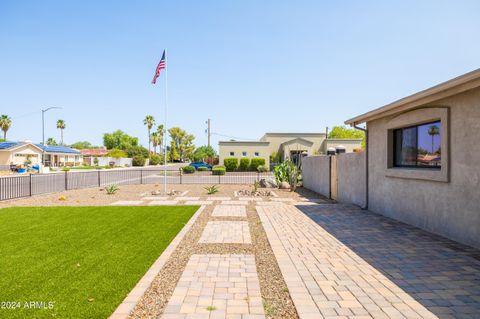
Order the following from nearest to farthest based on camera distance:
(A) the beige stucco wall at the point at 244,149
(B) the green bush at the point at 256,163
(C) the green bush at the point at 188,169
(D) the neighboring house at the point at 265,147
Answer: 1. (C) the green bush at the point at 188,169
2. (B) the green bush at the point at 256,163
3. (D) the neighboring house at the point at 265,147
4. (A) the beige stucco wall at the point at 244,149

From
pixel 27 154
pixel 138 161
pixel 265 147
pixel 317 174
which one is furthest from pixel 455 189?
pixel 27 154

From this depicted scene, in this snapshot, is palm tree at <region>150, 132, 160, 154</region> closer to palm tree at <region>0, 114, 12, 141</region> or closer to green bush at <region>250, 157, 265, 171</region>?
palm tree at <region>0, 114, 12, 141</region>

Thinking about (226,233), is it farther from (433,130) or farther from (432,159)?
(433,130)

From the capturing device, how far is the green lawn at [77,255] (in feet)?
11.9

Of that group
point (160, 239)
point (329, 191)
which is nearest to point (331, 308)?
point (160, 239)

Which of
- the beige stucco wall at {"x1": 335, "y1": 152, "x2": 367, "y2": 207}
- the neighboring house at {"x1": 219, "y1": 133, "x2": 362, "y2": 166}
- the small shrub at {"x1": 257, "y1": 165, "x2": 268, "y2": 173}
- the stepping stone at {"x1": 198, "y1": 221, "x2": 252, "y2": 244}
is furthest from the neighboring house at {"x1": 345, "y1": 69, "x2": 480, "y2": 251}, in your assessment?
the neighboring house at {"x1": 219, "y1": 133, "x2": 362, "y2": 166}

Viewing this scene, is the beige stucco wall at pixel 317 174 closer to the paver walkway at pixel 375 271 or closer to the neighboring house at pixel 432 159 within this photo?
the neighboring house at pixel 432 159

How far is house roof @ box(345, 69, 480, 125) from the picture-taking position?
17.8 ft

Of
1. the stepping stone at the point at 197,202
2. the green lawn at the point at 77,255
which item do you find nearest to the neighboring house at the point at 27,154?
the stepping stone at the point at 197,202

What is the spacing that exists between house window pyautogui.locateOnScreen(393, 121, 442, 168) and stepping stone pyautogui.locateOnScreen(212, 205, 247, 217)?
17.2 feet

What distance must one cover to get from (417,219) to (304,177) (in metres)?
12.0

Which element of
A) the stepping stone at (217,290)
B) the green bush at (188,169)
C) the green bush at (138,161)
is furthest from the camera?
the green bush at (138,161)

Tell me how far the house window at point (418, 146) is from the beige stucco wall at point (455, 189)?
0.46m

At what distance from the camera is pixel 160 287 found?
13.2ft
